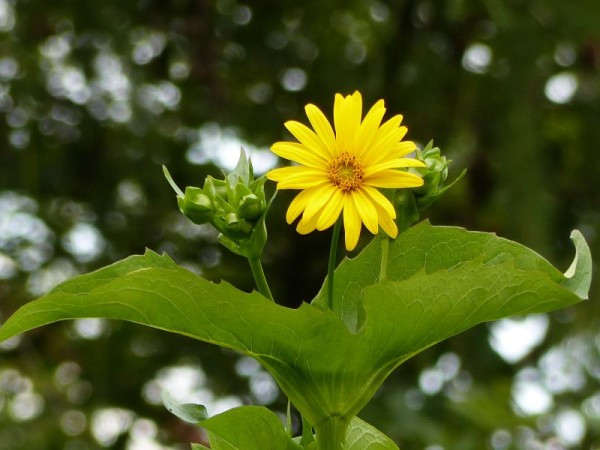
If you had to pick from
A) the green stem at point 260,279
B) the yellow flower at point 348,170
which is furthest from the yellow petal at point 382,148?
the green stem at point 260,279

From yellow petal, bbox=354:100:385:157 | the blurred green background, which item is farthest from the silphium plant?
the blurred green background

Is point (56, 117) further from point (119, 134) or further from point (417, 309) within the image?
point (417, 309)

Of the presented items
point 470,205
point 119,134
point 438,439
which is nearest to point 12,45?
point 119,134

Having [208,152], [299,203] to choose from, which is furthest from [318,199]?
[208,152]

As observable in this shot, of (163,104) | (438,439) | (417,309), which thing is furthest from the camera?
(163,104)

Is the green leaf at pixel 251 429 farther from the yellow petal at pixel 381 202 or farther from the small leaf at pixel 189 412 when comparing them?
the yellow petal at pixel 381 202

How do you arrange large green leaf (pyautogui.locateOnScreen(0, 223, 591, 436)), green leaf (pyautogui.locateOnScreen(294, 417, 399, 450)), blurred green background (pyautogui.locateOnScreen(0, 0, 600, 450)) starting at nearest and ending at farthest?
large green leaf (pyautogui.locateOnScreen(0, 223, 591, 436))
green leaf (pyautogui.locateOnScreen(294, 417, 399, 450))
blurred green background (pyautogui.locateOnScreen(0, 0, 600, 450))

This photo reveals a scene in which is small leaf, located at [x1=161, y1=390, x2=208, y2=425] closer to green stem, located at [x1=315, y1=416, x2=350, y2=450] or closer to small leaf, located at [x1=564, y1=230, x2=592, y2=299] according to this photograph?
green stem, located at [x1=315, y1=416, x2=350, y2=450]
